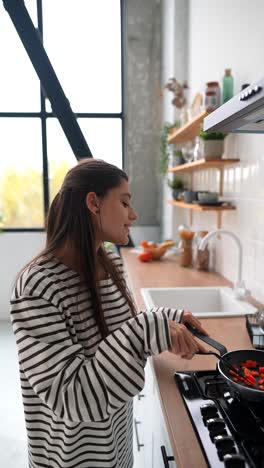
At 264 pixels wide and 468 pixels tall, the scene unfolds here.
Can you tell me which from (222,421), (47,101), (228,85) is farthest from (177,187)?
(222,421)

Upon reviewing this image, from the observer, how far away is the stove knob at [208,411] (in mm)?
747

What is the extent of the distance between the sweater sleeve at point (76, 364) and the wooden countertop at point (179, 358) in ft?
0.42

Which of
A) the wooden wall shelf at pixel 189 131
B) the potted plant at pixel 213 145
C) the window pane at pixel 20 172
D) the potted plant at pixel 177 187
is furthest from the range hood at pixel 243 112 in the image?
the window pane at pixel 20 172

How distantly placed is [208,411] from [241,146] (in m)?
1.40

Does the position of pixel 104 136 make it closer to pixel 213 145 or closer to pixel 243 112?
pixel 213 145

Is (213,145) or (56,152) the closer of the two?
(213,145)

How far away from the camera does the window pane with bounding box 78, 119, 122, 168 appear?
158 inches

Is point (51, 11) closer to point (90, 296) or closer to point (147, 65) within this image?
point (147, 65)

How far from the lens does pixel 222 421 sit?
71cm

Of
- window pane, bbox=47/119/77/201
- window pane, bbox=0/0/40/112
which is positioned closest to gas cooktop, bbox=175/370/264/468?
window pane, bbox=47/119/77/201

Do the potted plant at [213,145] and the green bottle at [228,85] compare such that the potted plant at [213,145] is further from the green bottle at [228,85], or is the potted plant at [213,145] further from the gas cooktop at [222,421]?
the gas cooktop at [222,421]

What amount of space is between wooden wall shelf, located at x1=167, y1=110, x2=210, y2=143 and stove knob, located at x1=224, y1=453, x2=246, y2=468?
5.62ft

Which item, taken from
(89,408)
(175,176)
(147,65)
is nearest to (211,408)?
(89,408)

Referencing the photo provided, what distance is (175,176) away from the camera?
3.30 metres
